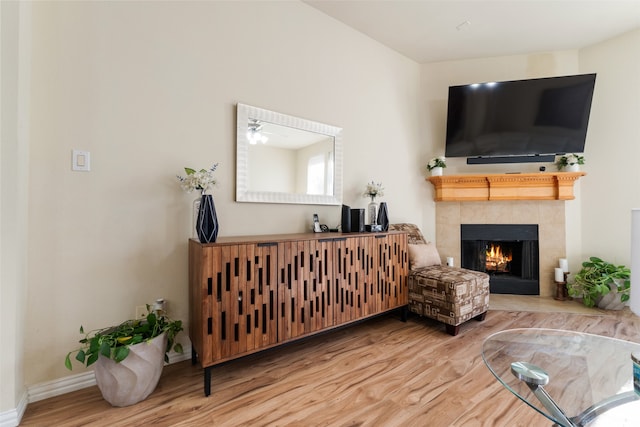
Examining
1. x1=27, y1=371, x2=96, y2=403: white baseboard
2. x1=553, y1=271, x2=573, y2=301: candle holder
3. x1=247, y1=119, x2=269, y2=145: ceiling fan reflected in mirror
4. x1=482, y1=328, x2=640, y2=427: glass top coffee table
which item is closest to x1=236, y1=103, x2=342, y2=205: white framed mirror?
x1=247, y1=119, x2=269, y2=145: ceiling fan reflected in mirror

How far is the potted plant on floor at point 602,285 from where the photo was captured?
9.28 ft

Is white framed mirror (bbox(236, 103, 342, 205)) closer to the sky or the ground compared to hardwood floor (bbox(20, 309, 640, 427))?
closer to the sky

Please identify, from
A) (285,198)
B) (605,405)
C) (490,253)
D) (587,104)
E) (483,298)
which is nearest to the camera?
(605,405)

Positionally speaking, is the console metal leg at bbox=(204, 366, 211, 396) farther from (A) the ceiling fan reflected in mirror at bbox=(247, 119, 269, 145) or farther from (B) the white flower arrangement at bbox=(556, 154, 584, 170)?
(B) the white flower arrangement at bbox=(556, 154, 584, 170)

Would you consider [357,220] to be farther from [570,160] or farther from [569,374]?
[570,160]

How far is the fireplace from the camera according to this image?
3.37 m

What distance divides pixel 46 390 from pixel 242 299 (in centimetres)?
115

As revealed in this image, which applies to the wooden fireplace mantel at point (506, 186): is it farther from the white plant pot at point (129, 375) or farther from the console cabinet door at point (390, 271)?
the white plant pot at point (129, 375)

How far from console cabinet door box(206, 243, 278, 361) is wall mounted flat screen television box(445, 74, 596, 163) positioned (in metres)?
2.81

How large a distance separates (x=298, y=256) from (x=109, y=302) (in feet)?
3.90

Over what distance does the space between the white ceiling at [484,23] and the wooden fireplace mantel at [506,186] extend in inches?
60.7

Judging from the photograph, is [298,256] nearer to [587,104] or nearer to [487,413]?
[487,413]

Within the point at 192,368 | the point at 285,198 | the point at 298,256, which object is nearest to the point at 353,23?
the point at 285,198

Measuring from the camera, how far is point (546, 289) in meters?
3.31
